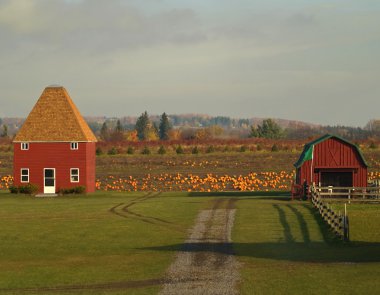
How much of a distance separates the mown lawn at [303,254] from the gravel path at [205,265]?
0.51 meters

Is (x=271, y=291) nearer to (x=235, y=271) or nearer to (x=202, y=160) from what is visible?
(x=235, y=271)

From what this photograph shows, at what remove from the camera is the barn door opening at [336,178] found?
200 feet

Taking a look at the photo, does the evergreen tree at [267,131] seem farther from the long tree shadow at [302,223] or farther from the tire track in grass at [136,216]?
the long tree shadow at [302,223]

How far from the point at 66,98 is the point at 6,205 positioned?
672 inches

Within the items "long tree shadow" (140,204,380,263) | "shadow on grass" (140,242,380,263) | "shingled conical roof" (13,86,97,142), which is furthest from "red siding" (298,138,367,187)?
"shadow on grass" (140,242,380,263)

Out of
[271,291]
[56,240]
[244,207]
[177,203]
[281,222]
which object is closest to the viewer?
[271,291]

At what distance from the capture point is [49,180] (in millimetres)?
→ 66688

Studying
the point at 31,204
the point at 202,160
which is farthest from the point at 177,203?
the point at 202,160

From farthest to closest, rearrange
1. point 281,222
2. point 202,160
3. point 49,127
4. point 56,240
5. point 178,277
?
point 202,160 < point 49,127 < point 281,222 < point 56,240 < point 178,277

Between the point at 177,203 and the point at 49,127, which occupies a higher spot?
the point at 49,127

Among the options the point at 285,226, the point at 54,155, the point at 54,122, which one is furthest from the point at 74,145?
the point at 285,226

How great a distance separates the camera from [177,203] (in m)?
54.3

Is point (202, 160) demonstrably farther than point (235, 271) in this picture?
Yes

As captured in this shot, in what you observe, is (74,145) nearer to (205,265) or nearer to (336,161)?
(336,161)
